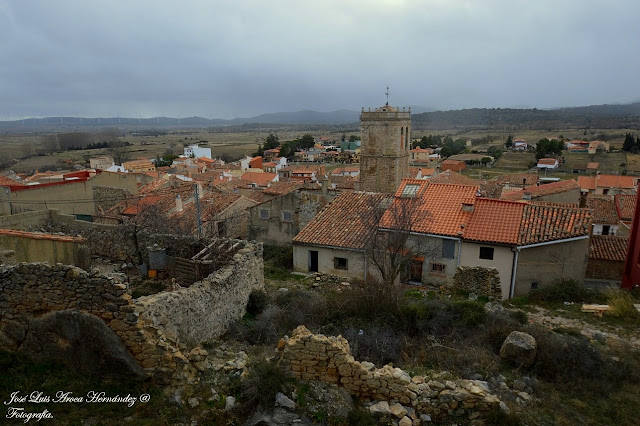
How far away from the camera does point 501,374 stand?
778 cm

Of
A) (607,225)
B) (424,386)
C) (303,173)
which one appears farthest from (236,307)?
(303,173)

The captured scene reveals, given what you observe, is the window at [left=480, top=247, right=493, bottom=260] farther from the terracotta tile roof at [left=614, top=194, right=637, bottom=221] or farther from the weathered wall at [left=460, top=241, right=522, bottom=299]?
the terracotta tile roof at [left=614, top=194, right=637, bottom=221]

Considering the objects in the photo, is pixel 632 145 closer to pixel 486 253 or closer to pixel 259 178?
pixel 259 178

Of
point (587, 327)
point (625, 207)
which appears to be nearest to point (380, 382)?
point (587, 327)

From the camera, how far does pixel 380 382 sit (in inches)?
265

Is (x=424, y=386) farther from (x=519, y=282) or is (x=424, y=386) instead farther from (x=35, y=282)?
(x=519, y=282)

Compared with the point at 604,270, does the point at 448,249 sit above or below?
above

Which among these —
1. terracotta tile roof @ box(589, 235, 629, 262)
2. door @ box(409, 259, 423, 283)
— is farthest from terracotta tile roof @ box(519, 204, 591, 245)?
terracotta tile roof @ box(589, 235, 629, 262)

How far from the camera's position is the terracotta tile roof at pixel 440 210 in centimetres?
1728

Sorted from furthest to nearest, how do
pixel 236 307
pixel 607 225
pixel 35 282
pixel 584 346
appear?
pixel 607 225 < pixel 236 307 < pixel 584 346 < pixel 35 282

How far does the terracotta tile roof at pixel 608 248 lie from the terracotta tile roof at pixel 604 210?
8.27 meters

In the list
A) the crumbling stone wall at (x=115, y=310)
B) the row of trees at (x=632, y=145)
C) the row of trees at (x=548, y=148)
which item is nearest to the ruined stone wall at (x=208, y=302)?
the crumbling stone wall at (x=115, y=310)

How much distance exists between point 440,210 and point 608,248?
11.2m

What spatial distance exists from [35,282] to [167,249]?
4.86m
